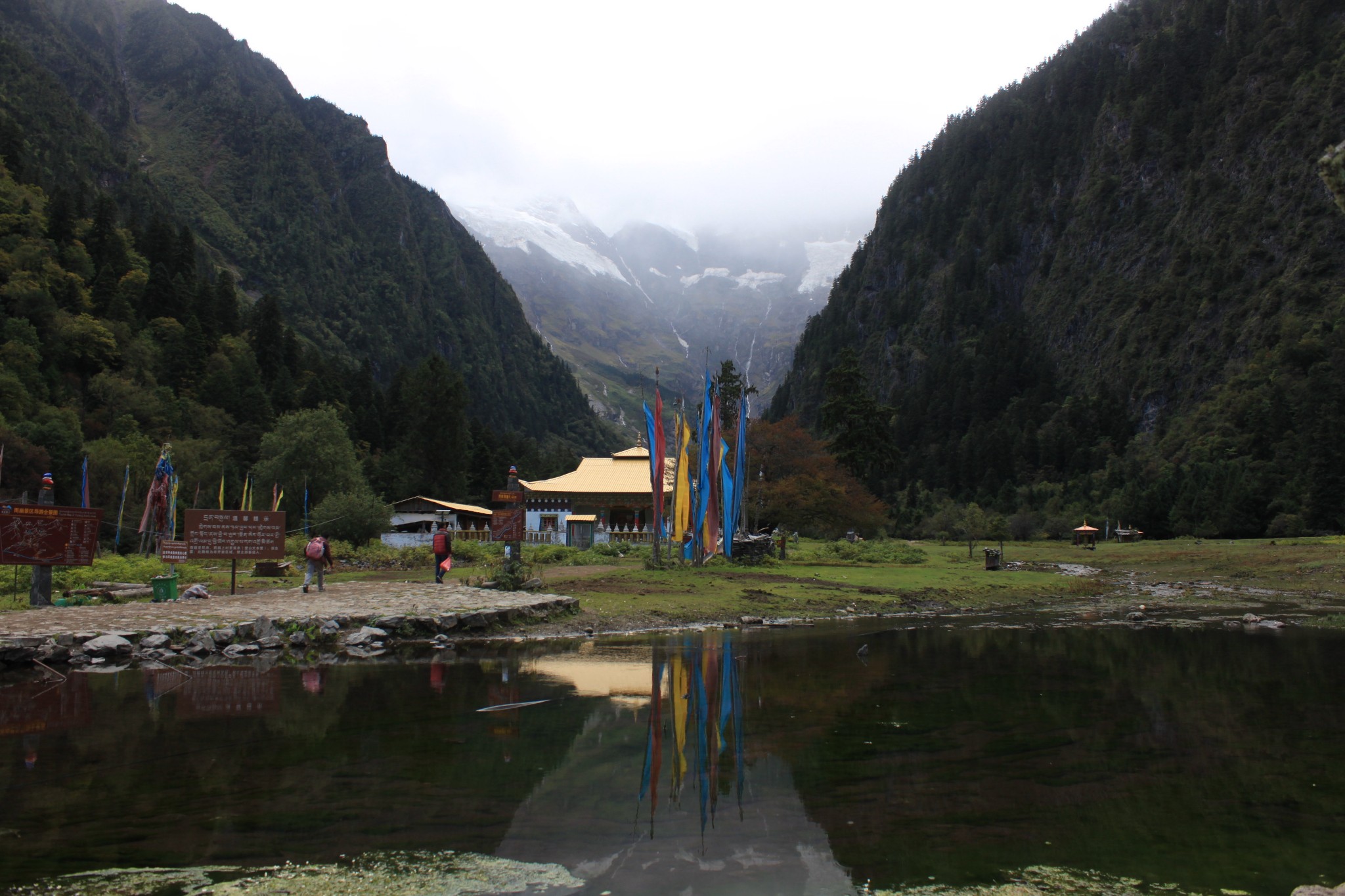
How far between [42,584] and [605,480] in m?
42.0

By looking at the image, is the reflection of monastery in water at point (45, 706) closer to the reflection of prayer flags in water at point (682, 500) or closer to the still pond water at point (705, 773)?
the still pond water at point (705, 773)

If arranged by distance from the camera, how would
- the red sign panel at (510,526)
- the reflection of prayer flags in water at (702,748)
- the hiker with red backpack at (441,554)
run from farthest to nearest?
1. the hiker with red backpack at (441,554)
2. the red sign panel at (510,526)
3. the reflection of prayer flags in water at (702,748)

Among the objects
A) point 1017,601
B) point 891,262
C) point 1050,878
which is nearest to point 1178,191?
point 891,262

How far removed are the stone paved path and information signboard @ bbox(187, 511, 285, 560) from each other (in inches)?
48.2

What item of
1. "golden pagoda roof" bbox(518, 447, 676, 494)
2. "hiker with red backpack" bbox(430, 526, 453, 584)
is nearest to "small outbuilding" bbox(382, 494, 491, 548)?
"golden pagoda roof" bbox(518, 447, 676, 494)

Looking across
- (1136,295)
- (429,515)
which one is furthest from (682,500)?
Answer: (1136,295)

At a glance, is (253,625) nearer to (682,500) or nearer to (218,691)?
(218,691)

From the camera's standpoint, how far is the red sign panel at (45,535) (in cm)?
→ 1808

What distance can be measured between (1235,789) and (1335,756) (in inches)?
81.8

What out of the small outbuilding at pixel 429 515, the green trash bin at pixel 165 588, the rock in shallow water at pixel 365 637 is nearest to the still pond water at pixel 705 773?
the rock in shallow water at pixel 365 637

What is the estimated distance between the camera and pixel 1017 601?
2727 cm

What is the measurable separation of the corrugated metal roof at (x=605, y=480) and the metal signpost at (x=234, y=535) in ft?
112

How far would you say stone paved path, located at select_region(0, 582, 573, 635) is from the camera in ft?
53.2

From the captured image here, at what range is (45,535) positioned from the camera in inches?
735
